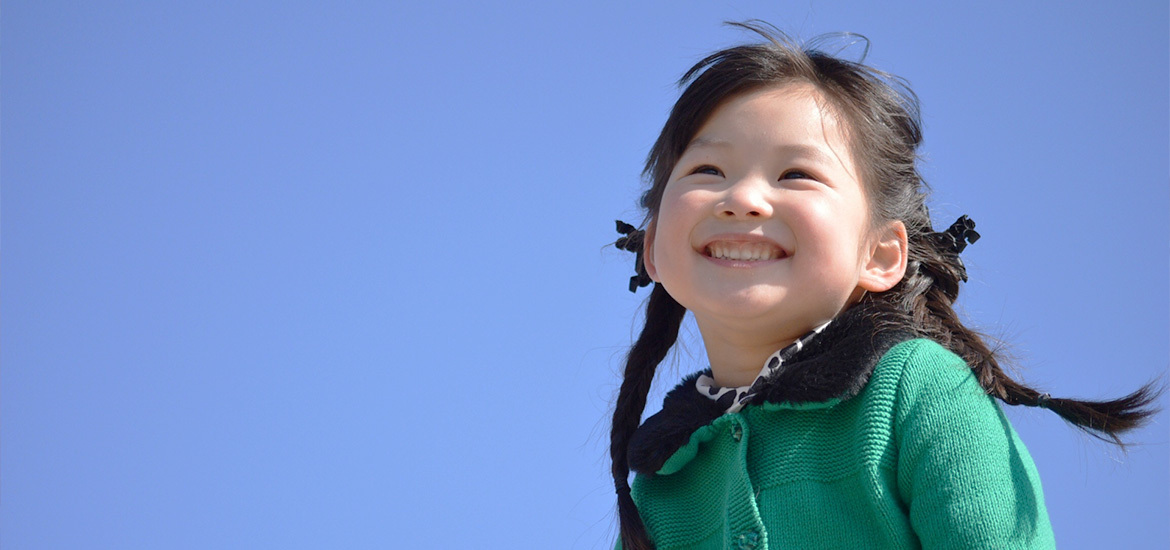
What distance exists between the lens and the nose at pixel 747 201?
203 cm

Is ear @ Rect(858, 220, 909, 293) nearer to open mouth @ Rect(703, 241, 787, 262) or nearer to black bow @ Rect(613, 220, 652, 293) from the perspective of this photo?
open mouth @ Rect(703, 241, 787, 262)

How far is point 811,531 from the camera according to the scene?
6.18 ft

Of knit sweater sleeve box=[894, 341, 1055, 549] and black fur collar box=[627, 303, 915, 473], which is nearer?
knit sweater sleeve box=[894, 341, 1055, 549]

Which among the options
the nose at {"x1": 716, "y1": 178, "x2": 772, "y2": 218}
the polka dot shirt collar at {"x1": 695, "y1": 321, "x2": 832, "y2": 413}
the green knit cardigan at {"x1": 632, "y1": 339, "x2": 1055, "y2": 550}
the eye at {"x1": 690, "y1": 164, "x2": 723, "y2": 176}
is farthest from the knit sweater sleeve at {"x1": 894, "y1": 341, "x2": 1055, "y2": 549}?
the eye at {"x1": 690, "y1": 164, "x2": 723, "y2": 176}

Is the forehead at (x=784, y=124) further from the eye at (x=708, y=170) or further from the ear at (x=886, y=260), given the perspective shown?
the ear at (x=886, y=260)

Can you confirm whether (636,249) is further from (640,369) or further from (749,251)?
(749,251)

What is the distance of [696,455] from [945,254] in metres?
0.65

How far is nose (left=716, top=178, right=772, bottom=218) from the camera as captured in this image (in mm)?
2033

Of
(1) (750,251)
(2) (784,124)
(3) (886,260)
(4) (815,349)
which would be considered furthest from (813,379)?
(2) (784,124)

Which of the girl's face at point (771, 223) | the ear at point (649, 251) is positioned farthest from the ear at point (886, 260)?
the ear at point (649, 251)

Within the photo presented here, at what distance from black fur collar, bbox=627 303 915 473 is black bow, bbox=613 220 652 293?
0.99 feet

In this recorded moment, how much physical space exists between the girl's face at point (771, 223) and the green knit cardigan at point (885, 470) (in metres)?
0.18

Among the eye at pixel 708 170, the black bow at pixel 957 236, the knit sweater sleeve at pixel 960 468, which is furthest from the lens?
the black bow at pixel 957 236

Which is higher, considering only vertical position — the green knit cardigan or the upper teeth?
the upper teeth
